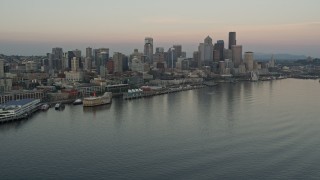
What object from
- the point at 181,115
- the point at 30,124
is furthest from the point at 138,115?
the point at 30,124

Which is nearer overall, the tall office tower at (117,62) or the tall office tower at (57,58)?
the tall office tower at (117,62)

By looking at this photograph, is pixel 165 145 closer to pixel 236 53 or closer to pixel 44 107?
pixel 44 107

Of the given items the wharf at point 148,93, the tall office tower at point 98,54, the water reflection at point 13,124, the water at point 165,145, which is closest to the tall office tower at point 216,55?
the tall office tower at point 98,54

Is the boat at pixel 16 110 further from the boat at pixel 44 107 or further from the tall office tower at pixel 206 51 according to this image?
the tall office tower at pixel 206 51

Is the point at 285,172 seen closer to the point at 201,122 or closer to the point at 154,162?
the point at 154,162

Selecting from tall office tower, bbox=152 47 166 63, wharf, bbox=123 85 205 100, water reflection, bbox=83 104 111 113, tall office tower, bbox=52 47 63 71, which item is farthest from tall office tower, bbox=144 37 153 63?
water reflection, bbox=83 104 111 113

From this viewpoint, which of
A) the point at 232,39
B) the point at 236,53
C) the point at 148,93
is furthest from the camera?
the point at 232,39

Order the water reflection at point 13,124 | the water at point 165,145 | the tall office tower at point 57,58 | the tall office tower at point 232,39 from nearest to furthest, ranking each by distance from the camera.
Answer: the water at point 165,145 < the water reflection at point 13,124 < the tall office tower at point 57,58 < the tall office tower at point 232,39

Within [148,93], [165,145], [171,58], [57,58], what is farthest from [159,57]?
[165,145]
